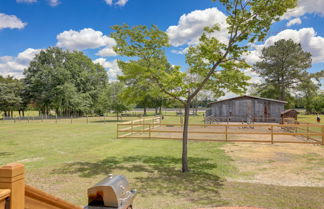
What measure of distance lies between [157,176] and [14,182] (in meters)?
7.11

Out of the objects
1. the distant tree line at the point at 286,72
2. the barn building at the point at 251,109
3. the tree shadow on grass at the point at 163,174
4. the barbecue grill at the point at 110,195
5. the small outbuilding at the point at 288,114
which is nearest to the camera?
the barbecue grill at the point at 110,195

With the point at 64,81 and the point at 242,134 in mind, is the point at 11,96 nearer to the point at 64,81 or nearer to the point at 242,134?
the point at 64,81

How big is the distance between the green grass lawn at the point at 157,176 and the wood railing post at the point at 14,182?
4.58 metres

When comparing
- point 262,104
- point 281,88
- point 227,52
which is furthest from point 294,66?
point 227,52

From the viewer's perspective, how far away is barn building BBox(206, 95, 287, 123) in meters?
31.3

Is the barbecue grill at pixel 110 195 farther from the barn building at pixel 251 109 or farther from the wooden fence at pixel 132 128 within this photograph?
the barn building at pixel 251 109

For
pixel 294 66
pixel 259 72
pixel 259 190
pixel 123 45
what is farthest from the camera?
pixel 259 72

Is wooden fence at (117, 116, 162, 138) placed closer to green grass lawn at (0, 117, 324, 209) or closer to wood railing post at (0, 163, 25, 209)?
green grass lawn at (0, 117, 324, 209)

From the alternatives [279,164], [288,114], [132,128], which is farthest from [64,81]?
[279,164]

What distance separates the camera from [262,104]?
31672mm

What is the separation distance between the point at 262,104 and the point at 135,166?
91.7 ft

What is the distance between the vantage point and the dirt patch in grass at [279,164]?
295 inches

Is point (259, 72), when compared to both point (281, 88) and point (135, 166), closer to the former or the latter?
point (281, 88)

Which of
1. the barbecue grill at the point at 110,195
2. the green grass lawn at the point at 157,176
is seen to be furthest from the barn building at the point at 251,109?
the barbecue grill at the point at 110,195
